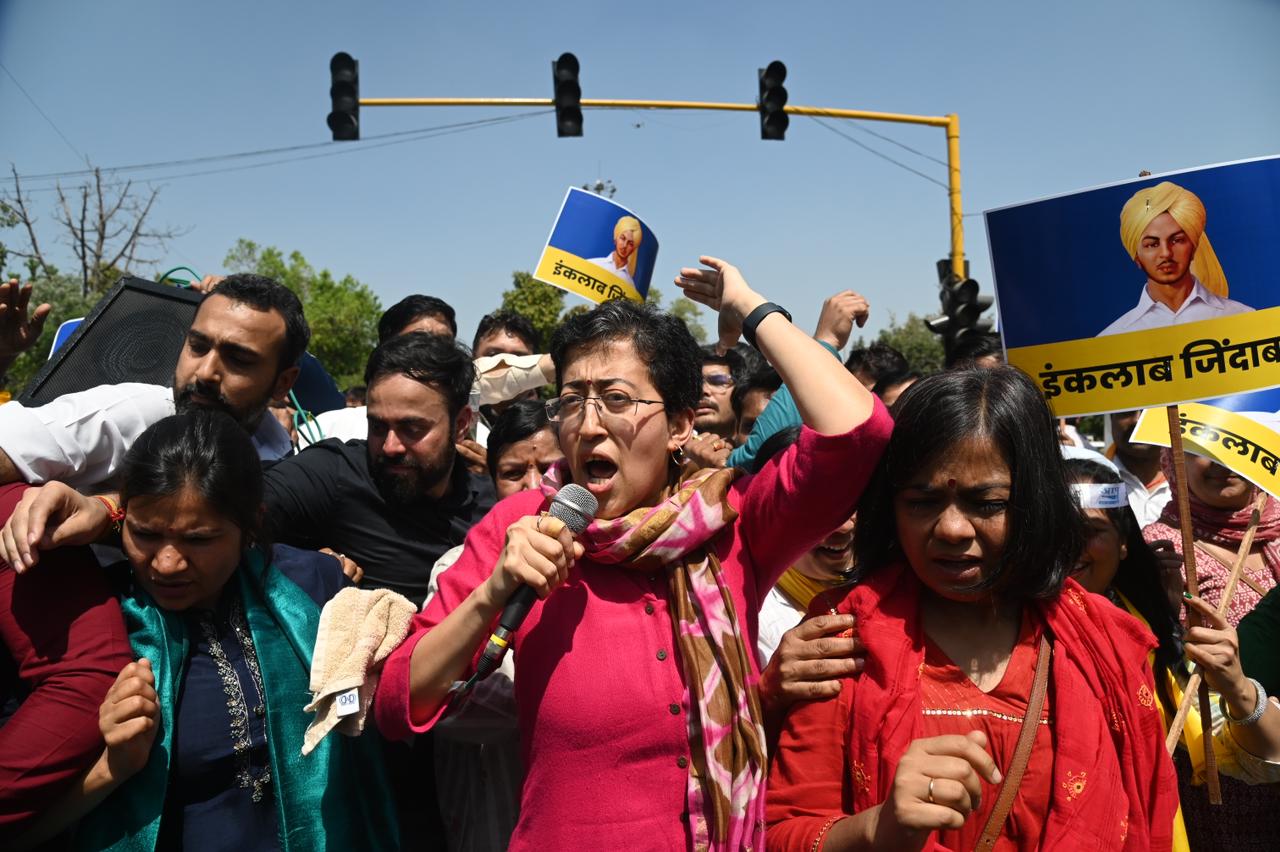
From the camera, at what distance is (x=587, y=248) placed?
602 centimetres

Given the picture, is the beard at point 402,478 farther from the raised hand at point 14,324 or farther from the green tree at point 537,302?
the green tree at point 537,302

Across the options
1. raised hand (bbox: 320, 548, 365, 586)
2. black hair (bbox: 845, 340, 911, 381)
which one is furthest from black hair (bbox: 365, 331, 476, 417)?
black hair (bbox: 845, 340, 911, 381)

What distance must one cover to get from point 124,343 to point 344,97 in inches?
309

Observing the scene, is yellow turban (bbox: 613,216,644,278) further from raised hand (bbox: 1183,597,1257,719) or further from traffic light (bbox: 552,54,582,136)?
traffic light (bbox: 552,54,582,136)

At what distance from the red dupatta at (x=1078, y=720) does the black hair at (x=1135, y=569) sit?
3.48ft

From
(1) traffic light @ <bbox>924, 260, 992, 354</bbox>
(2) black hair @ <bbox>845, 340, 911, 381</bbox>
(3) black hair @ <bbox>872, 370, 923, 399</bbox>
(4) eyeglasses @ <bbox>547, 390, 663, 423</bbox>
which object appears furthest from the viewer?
(1) traffic light @ <bbox>924, 260, 992, 354</bbox>

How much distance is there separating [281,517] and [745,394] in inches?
118

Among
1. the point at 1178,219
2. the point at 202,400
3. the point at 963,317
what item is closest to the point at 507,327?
the point at 202,400

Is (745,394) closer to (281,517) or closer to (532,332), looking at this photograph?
(532,332)

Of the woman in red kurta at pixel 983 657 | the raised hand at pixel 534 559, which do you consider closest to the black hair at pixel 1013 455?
the woman in red kurta at pixel 983 657

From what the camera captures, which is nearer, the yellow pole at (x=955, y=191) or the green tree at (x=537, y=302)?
the yellow pole at (x=955, y=191)

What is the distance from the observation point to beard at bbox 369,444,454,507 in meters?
3.43

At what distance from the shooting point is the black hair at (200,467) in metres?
2.42

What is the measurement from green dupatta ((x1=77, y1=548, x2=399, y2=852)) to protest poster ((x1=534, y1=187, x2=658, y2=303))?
11.9 feet
